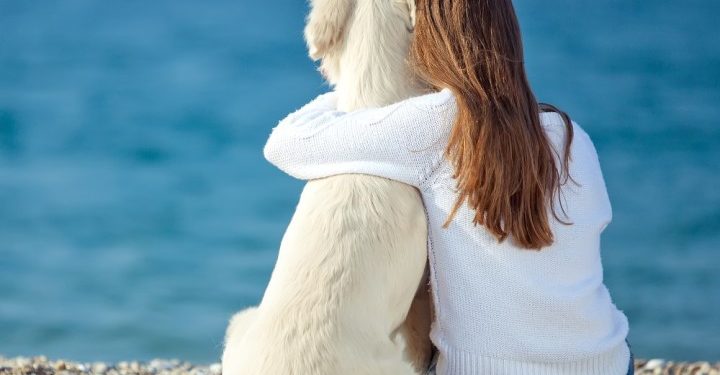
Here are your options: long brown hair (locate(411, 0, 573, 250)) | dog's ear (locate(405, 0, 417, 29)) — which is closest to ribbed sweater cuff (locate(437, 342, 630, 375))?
long brown hair (locate(411, 0, 573, 250))

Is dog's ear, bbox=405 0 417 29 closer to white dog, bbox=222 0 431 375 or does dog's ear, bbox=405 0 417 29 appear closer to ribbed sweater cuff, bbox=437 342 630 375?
white dog, bbox=222 0 431 375

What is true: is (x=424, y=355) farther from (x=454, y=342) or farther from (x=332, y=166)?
(x=332, y=166)

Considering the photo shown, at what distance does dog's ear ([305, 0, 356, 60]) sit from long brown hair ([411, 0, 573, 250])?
0.18 metres

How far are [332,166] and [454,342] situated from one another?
0.48 meters

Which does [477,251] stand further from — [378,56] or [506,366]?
[378,56]

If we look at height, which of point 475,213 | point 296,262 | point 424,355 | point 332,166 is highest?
point 332,166

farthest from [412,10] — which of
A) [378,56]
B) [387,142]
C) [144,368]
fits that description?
[144,368]

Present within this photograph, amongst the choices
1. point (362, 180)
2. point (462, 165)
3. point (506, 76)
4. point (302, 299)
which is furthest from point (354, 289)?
point (506, 76)

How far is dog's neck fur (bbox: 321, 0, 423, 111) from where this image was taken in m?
1.86

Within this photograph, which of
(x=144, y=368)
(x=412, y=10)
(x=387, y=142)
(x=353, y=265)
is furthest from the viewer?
(x=144, y=368)

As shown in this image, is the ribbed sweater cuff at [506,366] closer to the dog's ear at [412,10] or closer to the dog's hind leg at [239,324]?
the dog's hind leg at [239,324]

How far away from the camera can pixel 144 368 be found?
5.14 m

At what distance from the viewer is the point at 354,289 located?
163 cm

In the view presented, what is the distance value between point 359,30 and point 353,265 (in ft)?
1.87
